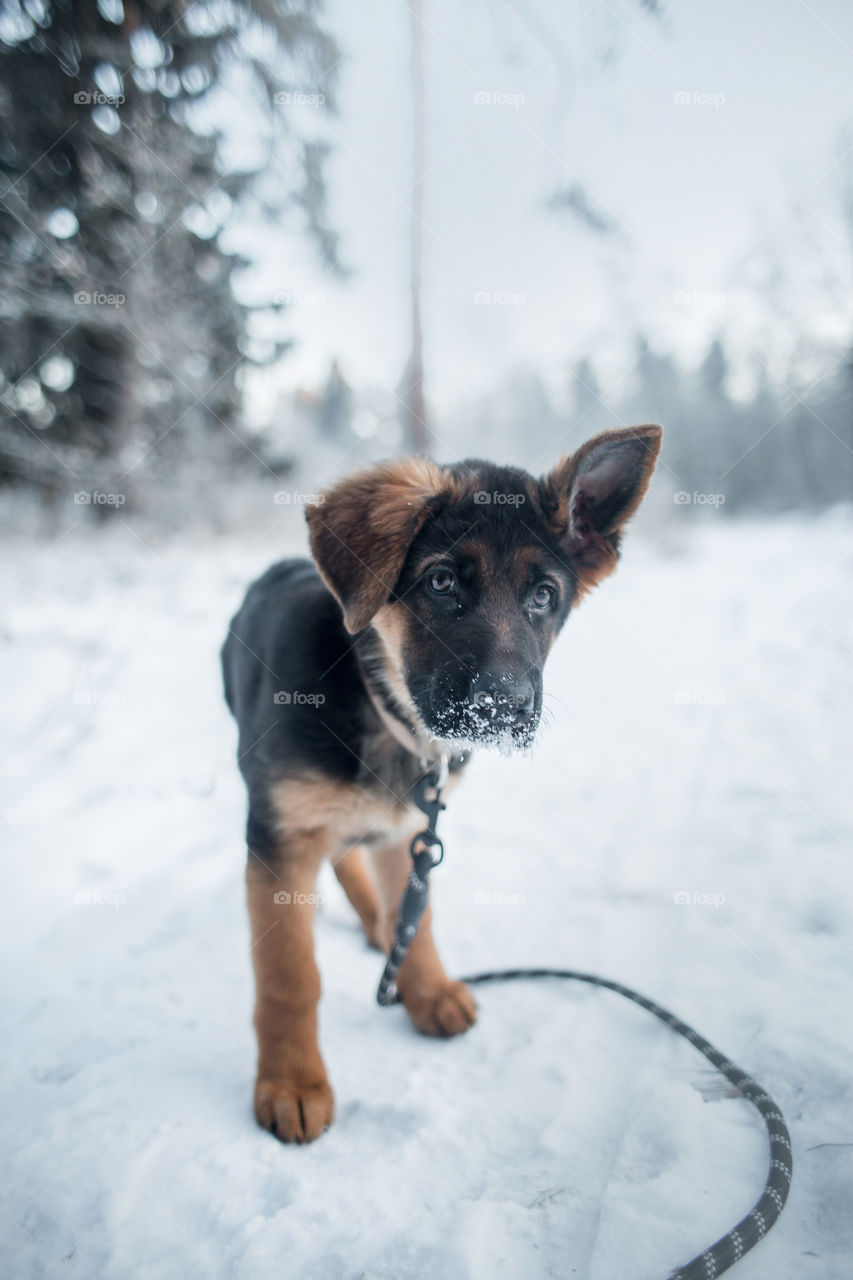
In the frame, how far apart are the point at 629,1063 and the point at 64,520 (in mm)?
12968

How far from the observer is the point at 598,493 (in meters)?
2.56

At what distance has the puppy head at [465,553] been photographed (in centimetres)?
221

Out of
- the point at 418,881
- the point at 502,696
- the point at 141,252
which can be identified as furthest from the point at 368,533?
the point at 141,252

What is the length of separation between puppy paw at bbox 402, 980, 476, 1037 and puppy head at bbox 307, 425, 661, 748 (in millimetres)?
1199

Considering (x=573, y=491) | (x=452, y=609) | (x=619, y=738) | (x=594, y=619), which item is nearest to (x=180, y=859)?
(x=452, y=609)

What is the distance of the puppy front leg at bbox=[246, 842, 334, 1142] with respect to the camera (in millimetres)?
2041

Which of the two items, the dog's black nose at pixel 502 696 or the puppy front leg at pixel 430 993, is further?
the puppy front leg at pixel 430 993

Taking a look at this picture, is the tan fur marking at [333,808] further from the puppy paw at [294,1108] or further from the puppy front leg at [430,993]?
the puppy paw at [294,1108]

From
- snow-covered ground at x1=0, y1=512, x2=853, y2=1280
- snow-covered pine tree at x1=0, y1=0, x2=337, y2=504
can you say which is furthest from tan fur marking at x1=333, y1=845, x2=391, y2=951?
snow-covered pine tree at x1=0, y1=0, x2=337, y2=504

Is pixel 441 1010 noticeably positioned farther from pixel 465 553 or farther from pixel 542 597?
pixel 465 553

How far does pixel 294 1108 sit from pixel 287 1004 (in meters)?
0.30

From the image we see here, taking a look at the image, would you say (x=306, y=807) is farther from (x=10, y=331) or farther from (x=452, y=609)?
(x=10, y=331)

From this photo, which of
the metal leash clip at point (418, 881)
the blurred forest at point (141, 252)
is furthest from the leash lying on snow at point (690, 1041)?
the blurred forest at point (141, 252)


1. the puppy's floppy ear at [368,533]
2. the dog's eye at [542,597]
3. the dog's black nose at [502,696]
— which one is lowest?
the dog's black nose at [502,696]
